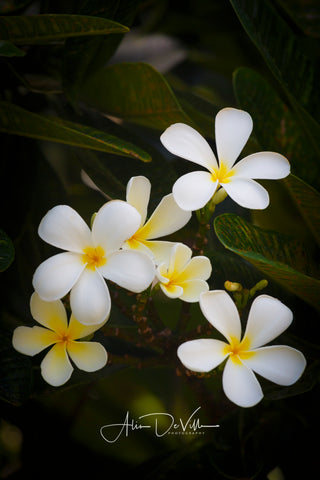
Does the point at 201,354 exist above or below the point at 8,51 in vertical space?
below


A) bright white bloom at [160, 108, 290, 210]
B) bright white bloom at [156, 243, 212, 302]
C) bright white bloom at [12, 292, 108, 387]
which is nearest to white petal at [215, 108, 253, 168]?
bright white bloom at [160, 108, 290, 210]

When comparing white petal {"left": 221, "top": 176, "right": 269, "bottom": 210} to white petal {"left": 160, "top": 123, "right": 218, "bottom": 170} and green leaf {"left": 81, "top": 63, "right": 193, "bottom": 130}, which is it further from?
green leaf {"left": 81, "top": 63, "right": 193, "bottom": 130}

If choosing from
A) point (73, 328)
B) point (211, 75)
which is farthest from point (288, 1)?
point (73, 328)

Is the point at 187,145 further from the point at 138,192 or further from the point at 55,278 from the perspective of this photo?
the point at 55,278

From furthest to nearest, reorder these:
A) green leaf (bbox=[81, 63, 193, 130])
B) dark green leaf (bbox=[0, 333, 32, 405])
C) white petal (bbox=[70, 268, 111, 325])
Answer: green leaf (bbox=[81, 63, 193, 130]), dark green leaf (bbox=[0, 333, 32, 405]), white petal (bbox=[70, 268, 111, 325])

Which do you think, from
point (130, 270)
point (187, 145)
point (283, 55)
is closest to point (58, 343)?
point (130, 270)

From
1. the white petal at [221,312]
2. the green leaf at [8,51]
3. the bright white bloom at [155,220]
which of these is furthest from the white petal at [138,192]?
the green leaf at [8,51]
